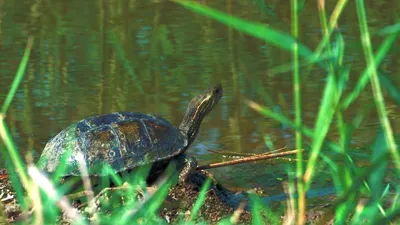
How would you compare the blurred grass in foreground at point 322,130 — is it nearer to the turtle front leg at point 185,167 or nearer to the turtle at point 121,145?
the turtle at point 121,145

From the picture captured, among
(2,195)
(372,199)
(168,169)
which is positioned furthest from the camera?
(168,169)

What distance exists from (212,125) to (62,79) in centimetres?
200

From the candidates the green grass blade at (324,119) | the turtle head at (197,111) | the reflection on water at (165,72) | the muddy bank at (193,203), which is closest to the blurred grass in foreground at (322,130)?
the green grass blade at (324,119)

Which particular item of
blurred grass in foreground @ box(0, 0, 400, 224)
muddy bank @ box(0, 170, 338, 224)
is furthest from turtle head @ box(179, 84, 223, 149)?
blurred grass in foreground @ box(0, 0, 400, 224)

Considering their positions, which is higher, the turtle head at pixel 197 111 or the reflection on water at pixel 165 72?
the turtle head at pixel 197 111

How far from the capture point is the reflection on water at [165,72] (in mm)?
7613

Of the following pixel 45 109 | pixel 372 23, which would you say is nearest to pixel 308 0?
pixel 372 23

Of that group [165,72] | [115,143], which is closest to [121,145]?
[115,143]

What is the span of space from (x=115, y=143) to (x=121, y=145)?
0.12 ft

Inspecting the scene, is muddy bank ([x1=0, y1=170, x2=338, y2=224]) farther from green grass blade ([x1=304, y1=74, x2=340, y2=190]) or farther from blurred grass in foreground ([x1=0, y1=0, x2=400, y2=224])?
green grass blade ([x1=304, y1=74, x2=340, y2=190])

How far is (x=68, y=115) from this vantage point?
819cm

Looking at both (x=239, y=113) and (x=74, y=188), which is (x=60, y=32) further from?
(x=74, y=188)

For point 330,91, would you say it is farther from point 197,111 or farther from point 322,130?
point 197,111

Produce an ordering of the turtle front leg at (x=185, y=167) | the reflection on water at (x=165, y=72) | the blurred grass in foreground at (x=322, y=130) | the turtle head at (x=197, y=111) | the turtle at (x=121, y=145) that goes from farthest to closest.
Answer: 1. the reflection on water at (x=165, y=72)
2. the turtle head at (x=197, y=111)
3. the turtle front leg at (x=185, y=167)
4. the turtle at (x=121, y=145)
5. the blurred grass in foreground at (x=322, y=130)
